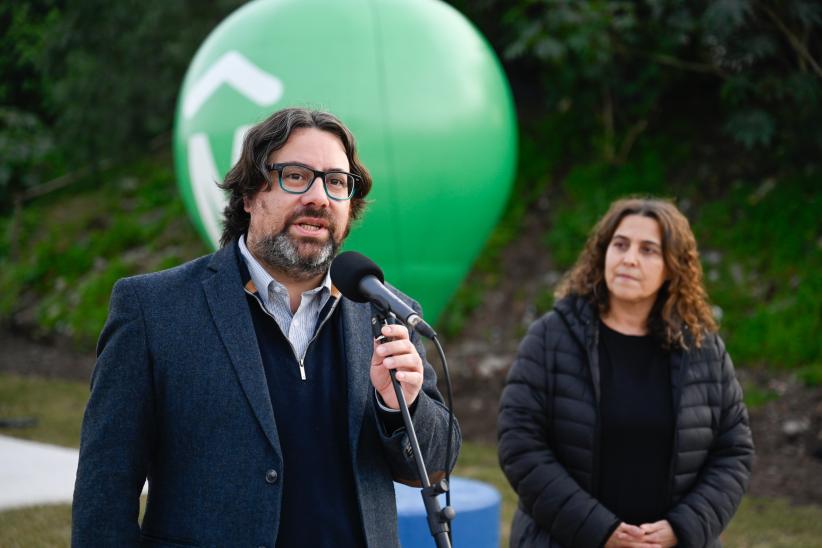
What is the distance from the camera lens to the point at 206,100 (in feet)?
18.0

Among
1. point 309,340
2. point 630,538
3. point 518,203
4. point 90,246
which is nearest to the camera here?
point 309,340

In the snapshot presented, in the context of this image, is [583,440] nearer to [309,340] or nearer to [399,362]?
[309,340]

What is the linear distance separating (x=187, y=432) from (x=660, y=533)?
6.02ft

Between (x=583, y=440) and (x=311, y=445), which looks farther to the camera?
(x=583, y=440)

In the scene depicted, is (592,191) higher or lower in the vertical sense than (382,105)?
higher

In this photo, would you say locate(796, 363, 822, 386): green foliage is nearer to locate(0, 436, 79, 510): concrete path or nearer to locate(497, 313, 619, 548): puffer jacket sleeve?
locate(497, 313, 619, 548): puffer jacket sleeve

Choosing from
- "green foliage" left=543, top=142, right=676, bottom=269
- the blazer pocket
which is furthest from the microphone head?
"green foliage" left=543, top=142, right=676, bottom=269

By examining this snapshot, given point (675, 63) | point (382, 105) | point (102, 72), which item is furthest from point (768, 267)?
point (102, 72)

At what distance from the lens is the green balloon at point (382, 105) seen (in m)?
5.18

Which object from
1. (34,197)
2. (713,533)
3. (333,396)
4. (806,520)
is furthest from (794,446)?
(34,197)

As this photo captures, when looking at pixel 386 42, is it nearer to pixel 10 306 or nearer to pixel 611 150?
pixel 611 150

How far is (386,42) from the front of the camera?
530 centimetres

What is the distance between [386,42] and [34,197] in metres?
11.3

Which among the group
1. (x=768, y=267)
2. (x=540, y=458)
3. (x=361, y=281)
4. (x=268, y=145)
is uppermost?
(x=768, y=267)
